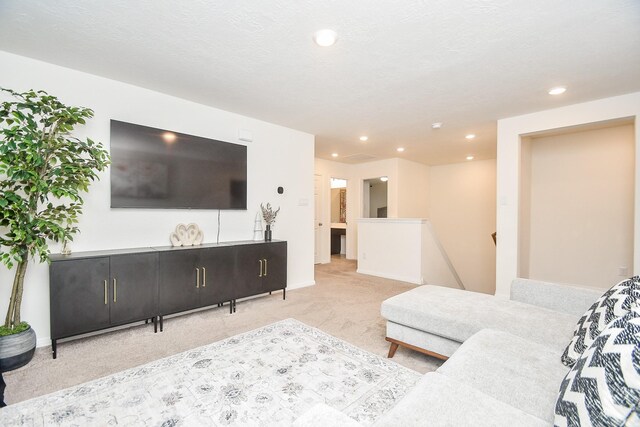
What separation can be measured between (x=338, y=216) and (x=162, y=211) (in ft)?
19.3

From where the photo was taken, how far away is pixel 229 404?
1.69 meters

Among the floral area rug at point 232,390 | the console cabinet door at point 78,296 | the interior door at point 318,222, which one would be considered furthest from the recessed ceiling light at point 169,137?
the interior door at point 318,222

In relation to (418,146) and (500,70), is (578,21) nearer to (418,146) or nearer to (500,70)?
(500,70)

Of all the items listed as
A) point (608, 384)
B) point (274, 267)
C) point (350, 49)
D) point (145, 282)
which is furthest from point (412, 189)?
point (608, 384)

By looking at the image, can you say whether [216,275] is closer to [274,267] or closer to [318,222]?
[274,267]

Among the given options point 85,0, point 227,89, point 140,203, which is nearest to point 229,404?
point 140,203

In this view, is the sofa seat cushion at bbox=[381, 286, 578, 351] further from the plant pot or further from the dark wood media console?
the plant pot

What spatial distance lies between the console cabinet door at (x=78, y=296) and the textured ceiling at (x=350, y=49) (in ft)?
5.66

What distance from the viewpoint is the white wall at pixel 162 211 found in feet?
8.04

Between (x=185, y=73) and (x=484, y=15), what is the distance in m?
2.43

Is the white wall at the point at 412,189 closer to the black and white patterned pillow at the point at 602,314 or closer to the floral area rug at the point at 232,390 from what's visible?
the floral area rug at the point at 232,390

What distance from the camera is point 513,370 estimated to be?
1286 mm

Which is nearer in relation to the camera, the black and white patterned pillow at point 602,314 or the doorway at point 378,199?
the black and white patterned pillow at point 602,314

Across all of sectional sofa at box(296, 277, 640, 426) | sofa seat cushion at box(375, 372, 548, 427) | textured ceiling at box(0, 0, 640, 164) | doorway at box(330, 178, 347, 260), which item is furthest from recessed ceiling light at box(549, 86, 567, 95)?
doorway at box(330, 178, 347, 260)
